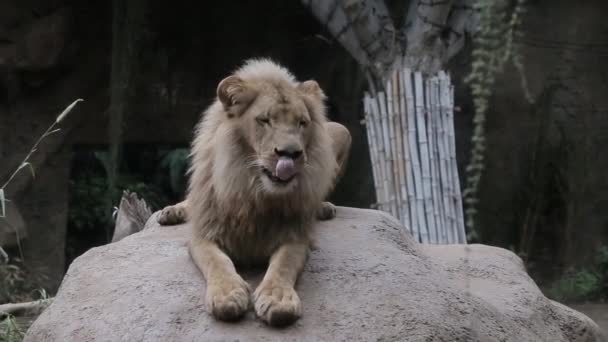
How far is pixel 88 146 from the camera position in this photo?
10.1 m

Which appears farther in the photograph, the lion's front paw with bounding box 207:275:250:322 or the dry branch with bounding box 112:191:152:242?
the dry branch with bounding box 112:191:152:242

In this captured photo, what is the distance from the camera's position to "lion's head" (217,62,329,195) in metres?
3.89

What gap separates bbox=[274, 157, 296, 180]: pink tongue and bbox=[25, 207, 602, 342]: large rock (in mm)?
520

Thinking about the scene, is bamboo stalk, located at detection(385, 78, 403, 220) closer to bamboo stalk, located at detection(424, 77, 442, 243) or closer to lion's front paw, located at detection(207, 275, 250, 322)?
bamboo stalk, located at detection(424, 77, 442, 243)

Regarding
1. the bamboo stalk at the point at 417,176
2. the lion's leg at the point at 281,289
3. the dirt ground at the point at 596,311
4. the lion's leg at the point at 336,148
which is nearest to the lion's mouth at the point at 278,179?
the lion's leg at the point at 281,289

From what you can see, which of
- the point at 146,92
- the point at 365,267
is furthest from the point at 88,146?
the point at 365,267

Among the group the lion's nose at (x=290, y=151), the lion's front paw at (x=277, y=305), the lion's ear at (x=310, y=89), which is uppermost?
the lion's ear at (x=310, y=89)

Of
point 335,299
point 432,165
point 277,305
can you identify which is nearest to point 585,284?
point 432,165

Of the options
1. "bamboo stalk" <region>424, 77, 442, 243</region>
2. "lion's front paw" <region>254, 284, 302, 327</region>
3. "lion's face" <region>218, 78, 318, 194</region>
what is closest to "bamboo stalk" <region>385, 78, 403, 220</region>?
"bamboo stalk" <region>424, 77, 442, 243</region>

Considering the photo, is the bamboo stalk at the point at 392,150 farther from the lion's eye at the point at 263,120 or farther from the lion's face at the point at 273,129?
the lion's eye at the point at 263,120

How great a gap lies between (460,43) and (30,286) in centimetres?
458

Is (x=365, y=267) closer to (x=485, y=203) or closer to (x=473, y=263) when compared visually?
(x=473, y=263)

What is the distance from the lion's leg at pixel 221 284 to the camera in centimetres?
366

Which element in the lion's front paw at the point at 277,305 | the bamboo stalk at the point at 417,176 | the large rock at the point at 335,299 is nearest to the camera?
the lion's front paw at the point at 277,305
